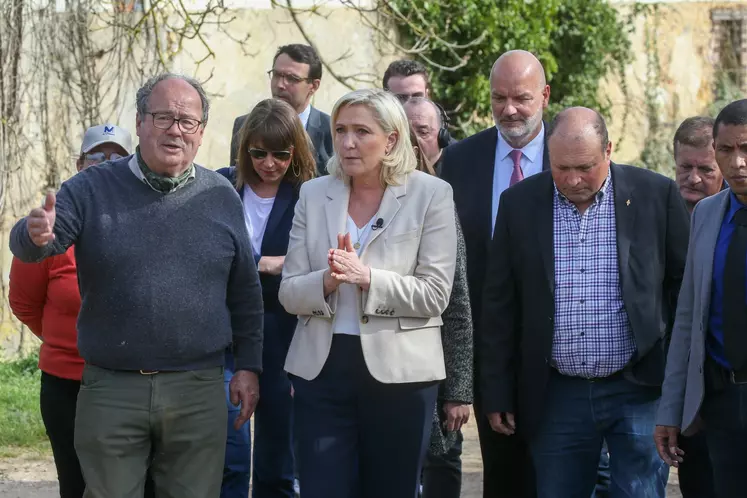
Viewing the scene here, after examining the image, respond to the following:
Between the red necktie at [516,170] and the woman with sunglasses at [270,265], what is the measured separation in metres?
1.05

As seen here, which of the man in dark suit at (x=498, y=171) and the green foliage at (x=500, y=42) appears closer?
the man in dark suit at (x=498, y=171)

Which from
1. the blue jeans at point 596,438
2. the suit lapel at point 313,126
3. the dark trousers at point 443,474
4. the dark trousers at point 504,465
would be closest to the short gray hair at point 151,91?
the blue jeans at point 596,438

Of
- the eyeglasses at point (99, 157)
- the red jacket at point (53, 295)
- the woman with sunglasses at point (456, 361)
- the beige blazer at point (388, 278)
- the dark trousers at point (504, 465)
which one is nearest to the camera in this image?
the beige blazer at point (388, 278)

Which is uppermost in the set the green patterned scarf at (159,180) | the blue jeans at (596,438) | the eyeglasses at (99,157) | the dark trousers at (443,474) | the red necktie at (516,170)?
the eyeglasses at (99,157)

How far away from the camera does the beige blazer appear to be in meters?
4.35

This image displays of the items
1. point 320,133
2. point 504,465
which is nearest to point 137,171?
point 504,465

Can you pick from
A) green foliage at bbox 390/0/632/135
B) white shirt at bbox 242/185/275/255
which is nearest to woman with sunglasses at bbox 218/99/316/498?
white shirt at bbox 242/185/275/255

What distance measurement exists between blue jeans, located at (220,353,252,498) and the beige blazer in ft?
3.44

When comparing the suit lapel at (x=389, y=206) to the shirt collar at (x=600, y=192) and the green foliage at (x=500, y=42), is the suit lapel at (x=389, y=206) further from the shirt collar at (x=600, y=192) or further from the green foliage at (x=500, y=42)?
the green foliage at (x=500, y=42)

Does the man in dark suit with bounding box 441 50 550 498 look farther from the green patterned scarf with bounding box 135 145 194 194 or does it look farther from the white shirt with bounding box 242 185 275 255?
the green patterned scarf with bounding box 135 145 194 194

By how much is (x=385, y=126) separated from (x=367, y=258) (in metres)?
0.56

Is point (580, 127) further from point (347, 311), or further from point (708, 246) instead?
point (347, 311)

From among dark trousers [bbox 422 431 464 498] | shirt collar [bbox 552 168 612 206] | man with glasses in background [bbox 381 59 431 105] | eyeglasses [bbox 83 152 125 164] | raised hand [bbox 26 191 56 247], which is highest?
man with glasses in background [bbox 381 59 431 105]

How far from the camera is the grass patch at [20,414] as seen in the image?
789 centimetres
